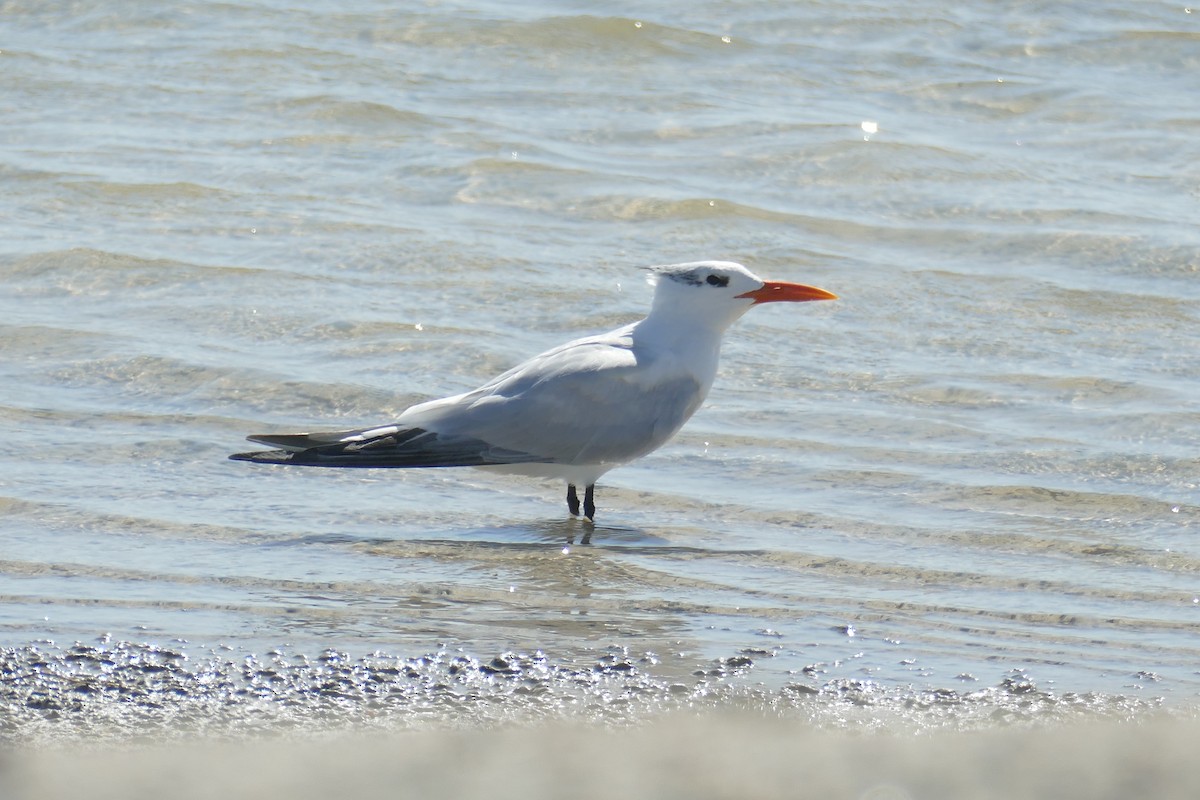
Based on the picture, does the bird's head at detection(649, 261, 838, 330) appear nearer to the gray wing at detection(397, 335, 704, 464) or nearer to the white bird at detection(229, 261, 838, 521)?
the white bird at detection(229, 261, 838, 521)

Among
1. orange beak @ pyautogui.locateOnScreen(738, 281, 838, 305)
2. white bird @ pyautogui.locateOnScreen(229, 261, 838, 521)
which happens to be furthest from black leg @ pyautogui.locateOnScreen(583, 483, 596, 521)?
orange beak @ pyautogui.locateOnScreen(738, 281, 838, 305)

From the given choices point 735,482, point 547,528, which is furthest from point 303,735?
point 735,482

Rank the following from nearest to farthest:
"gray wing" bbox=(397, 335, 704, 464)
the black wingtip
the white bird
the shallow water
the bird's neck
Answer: the shallow water, the black wingtip, the white bird, "gray wing" bbox=(397, 335, 704, 464), the bird's neck

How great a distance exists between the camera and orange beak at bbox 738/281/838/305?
5.84 m

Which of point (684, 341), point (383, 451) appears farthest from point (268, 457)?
point (684, 341)

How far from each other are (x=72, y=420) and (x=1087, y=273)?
462 cm

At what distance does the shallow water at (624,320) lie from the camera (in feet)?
14.7

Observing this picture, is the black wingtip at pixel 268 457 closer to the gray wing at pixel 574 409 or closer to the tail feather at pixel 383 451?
the tail feather at pixel 383 451

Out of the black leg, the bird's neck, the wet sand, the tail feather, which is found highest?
the bird's neck

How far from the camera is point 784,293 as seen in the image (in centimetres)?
584

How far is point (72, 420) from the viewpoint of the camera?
6.11 m

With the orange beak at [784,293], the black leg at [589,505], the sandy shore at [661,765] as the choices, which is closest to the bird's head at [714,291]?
the orange beak at [784,293]

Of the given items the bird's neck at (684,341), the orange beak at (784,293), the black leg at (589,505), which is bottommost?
the black leg at (589,505)

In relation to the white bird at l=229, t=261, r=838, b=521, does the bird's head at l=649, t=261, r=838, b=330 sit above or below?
above
